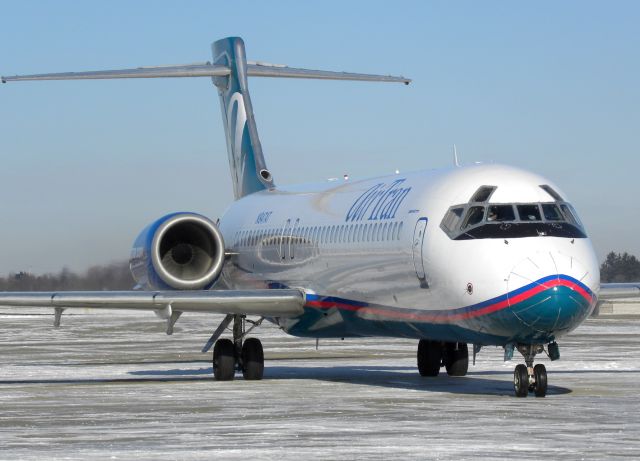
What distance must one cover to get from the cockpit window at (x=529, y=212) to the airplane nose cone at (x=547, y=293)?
80 centimetres

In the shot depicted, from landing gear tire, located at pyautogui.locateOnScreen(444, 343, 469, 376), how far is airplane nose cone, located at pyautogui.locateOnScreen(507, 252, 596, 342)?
5.50m

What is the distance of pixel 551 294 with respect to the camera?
16.9 meters

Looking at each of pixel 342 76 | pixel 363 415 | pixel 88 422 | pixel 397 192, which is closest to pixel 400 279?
pixel 397 192

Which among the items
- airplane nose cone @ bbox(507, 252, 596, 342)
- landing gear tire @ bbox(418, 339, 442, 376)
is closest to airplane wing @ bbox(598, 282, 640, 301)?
landing gear tire @ bbox(418, 339, 442, 376)

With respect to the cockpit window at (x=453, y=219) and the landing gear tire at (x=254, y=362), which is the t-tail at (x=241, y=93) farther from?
the cockpit window at (x=453, y=219)

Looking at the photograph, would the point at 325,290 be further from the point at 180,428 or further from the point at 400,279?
the point at 180,428

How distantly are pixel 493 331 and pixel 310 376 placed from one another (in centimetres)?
655

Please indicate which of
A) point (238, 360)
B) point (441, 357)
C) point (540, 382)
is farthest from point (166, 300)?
point (540, 382)

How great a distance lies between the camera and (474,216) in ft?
59.8

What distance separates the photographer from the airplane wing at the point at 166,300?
69.9ft

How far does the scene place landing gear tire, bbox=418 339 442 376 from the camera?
75.1 feet

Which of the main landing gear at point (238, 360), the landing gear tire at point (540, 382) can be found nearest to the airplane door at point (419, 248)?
the landing gear tire at point (540, 382)

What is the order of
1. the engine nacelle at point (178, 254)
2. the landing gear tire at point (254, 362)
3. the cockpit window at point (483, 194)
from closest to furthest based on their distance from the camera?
1. the cockpit window at point (483, 194)
2. the landing gear tire at point (254, 362)
3. the engine nacelle at point (178, 254)

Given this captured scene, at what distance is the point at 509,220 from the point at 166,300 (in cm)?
616
